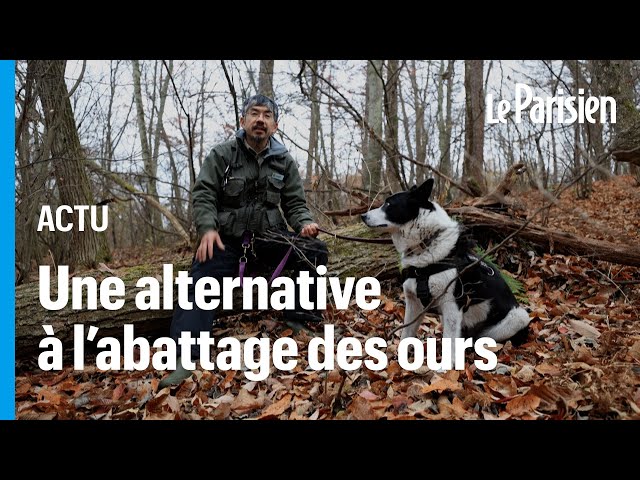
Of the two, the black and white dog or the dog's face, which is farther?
the dog's face

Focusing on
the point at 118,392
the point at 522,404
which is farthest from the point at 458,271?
the point at 118,392

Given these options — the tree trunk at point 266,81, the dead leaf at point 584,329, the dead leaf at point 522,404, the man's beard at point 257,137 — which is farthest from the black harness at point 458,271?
the tree trunk at point 266,81

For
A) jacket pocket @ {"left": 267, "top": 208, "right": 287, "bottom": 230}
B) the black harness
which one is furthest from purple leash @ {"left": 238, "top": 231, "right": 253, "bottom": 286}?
the black harness

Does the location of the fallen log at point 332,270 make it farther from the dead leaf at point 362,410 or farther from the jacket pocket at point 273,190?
the dead leaf at point 362,410

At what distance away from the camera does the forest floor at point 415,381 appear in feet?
8.84

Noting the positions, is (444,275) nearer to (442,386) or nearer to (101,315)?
(442,386)

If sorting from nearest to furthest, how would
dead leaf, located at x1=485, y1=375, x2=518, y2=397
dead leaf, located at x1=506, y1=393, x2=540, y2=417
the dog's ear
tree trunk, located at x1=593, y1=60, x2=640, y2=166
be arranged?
dead leaf, located at x1=506, y1=393, x2=540, y2=417 < dead leaf, located at x1=485, y1=375, x2=518, y2=397 < the dog's ear < tree trunk, located at x1=593, y1=60, x2=640, y2=166

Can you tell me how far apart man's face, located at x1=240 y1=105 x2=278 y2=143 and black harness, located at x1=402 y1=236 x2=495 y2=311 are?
1.93 m

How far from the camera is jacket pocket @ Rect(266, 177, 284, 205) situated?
439cm

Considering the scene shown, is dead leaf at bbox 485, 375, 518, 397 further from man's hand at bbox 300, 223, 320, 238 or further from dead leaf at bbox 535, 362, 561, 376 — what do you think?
man's hand at bbox 300, 223, 320, 238

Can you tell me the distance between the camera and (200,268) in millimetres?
4074
